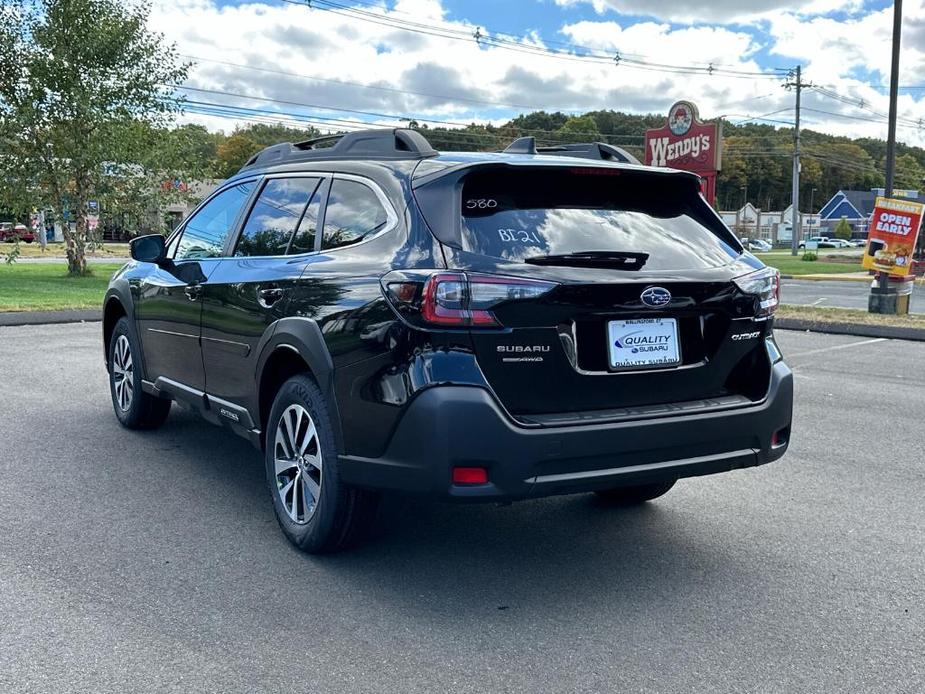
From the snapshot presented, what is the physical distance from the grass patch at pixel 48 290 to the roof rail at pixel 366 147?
10631 millimetres

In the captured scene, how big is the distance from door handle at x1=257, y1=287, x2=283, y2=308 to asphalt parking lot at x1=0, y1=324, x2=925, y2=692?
1.10 metres

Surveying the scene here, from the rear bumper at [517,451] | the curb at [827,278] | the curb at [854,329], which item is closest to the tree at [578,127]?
the curb at [827,278]

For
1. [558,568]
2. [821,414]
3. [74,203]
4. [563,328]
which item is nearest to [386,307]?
[563,328]

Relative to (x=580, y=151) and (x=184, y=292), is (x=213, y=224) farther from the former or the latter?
(x=580, y=151)

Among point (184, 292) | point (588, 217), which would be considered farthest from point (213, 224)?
point (588, 217)

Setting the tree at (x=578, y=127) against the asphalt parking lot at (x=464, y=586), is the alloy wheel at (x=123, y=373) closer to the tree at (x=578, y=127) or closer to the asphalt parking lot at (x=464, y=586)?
the asphalt parking lot at (x=464, y=586)

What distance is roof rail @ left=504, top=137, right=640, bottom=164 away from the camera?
4.56 metres

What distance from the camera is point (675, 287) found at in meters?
3.63

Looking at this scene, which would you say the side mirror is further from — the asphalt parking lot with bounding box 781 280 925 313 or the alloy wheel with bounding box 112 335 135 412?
the asphalt parking lot with bounding box 781 280 925 313

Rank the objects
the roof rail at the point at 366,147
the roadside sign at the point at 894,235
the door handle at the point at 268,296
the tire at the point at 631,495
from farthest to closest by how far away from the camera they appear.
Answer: the roadside sign at the point at 894,235
the tire at the point at 631,495
the door handle at the point at 268,296
the roof rail at the point at 366,147

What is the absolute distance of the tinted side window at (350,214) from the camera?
3.88m

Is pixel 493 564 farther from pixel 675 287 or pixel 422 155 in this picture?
pixel 422 155

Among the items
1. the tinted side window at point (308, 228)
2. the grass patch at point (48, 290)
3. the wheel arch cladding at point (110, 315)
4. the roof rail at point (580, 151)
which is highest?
the roof rail at point (580, 151)

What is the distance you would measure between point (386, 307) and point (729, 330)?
148cm
